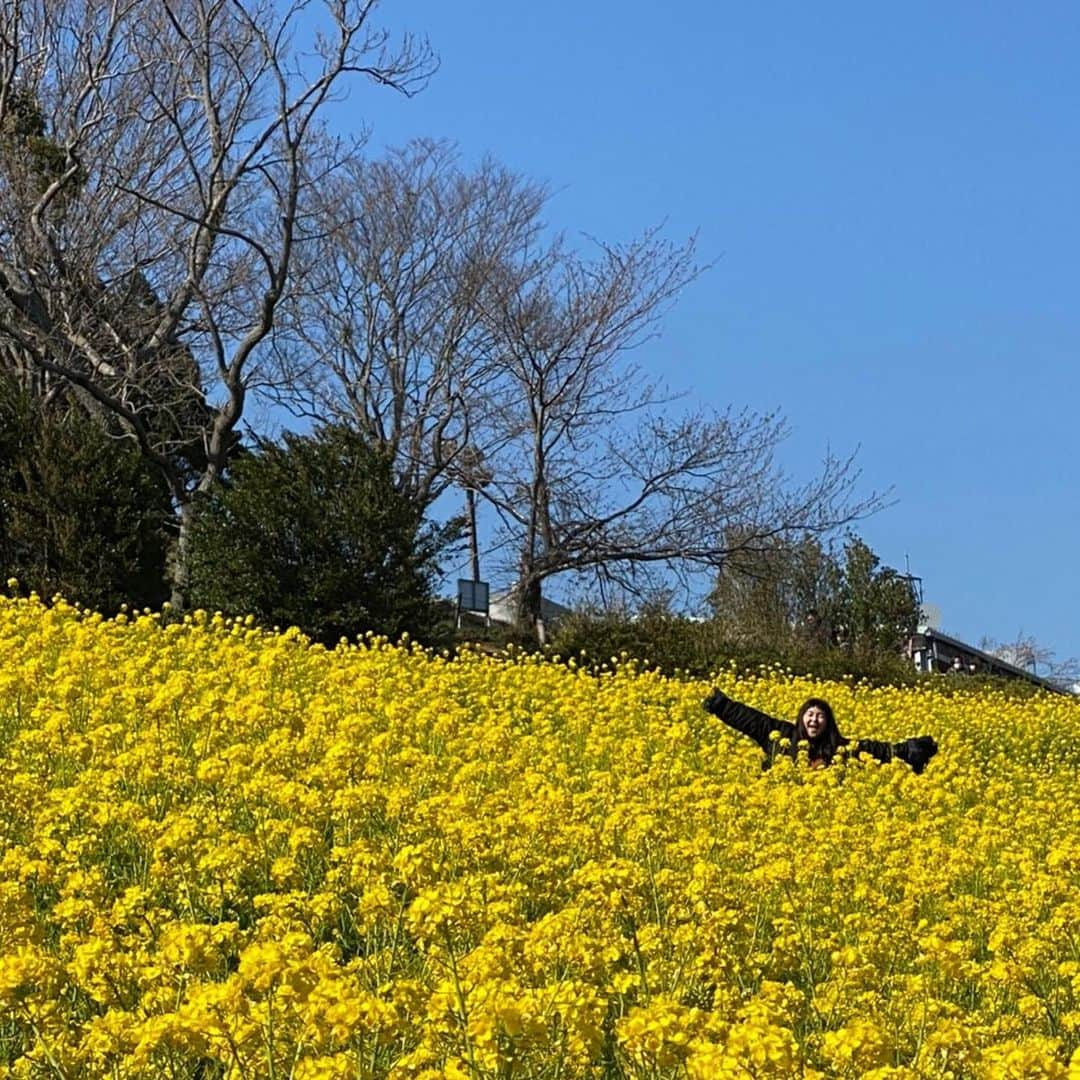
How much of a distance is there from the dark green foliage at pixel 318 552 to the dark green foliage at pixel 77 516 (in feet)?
4.40

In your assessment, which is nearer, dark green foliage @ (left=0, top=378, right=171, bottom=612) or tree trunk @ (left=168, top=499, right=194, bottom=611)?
tree trunk @ (left=168, top=499, right=194, bottom=611)

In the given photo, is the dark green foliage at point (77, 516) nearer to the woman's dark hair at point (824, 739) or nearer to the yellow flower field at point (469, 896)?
the yellow flower field at point (469, 896)

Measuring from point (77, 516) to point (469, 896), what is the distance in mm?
14329

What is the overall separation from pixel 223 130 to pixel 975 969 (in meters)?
17.8

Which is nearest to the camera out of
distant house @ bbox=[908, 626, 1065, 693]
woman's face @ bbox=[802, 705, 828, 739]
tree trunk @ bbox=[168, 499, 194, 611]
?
woman's face @ bbox=[802, 705, 828, 739]

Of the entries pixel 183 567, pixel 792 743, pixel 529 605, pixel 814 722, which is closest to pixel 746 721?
pixel 792 743

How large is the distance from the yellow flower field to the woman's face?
584 millimetres

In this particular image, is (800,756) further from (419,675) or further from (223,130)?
(223,130)

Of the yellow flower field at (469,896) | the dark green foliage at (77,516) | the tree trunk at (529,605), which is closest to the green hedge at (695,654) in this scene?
the tree trunk at (529,605)

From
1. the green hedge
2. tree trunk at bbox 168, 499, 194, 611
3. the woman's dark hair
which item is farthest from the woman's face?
A: tree trunk at bbox 168, 499, 194, 611

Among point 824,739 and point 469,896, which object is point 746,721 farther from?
point 469,896

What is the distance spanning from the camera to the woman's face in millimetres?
10055

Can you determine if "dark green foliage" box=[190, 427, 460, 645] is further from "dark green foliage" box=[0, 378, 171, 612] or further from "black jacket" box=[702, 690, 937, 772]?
"black jacket" box=[702, 690, 937, 772]

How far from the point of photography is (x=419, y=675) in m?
11.3
